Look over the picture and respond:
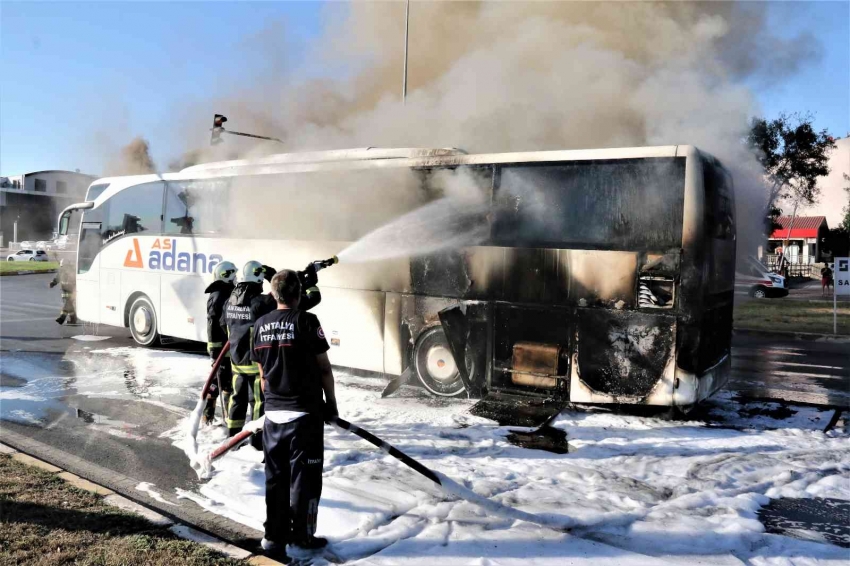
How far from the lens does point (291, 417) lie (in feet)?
11.3

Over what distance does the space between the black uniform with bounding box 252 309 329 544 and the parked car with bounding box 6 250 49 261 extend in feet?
149

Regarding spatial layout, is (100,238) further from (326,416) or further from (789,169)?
(789,169)

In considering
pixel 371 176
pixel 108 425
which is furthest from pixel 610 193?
pixel 108 425

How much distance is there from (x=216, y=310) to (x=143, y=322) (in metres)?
5.83

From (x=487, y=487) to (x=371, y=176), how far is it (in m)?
4.51

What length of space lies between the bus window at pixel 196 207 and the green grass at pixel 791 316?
13.0 meters

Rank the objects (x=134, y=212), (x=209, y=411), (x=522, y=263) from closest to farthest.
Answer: (x=209, y=411) → (x=522, y=263) → (x=134, y=212)

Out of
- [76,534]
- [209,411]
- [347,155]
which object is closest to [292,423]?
[76,534]

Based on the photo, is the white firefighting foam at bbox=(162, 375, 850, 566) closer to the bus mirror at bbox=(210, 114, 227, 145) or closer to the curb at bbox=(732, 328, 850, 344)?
the curb at bbox=(732, 328, 850, 344)

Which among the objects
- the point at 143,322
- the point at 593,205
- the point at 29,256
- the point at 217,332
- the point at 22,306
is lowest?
the point at 22,306

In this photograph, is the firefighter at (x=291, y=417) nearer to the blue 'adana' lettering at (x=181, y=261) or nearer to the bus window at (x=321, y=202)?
the bus window at (x=321, y=202)

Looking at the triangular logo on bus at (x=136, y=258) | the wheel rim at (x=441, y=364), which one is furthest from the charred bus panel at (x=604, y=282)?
the triangular logo on bus at (x=136, y=258)

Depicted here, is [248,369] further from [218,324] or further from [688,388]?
[688,388]

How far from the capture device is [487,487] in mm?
4496
